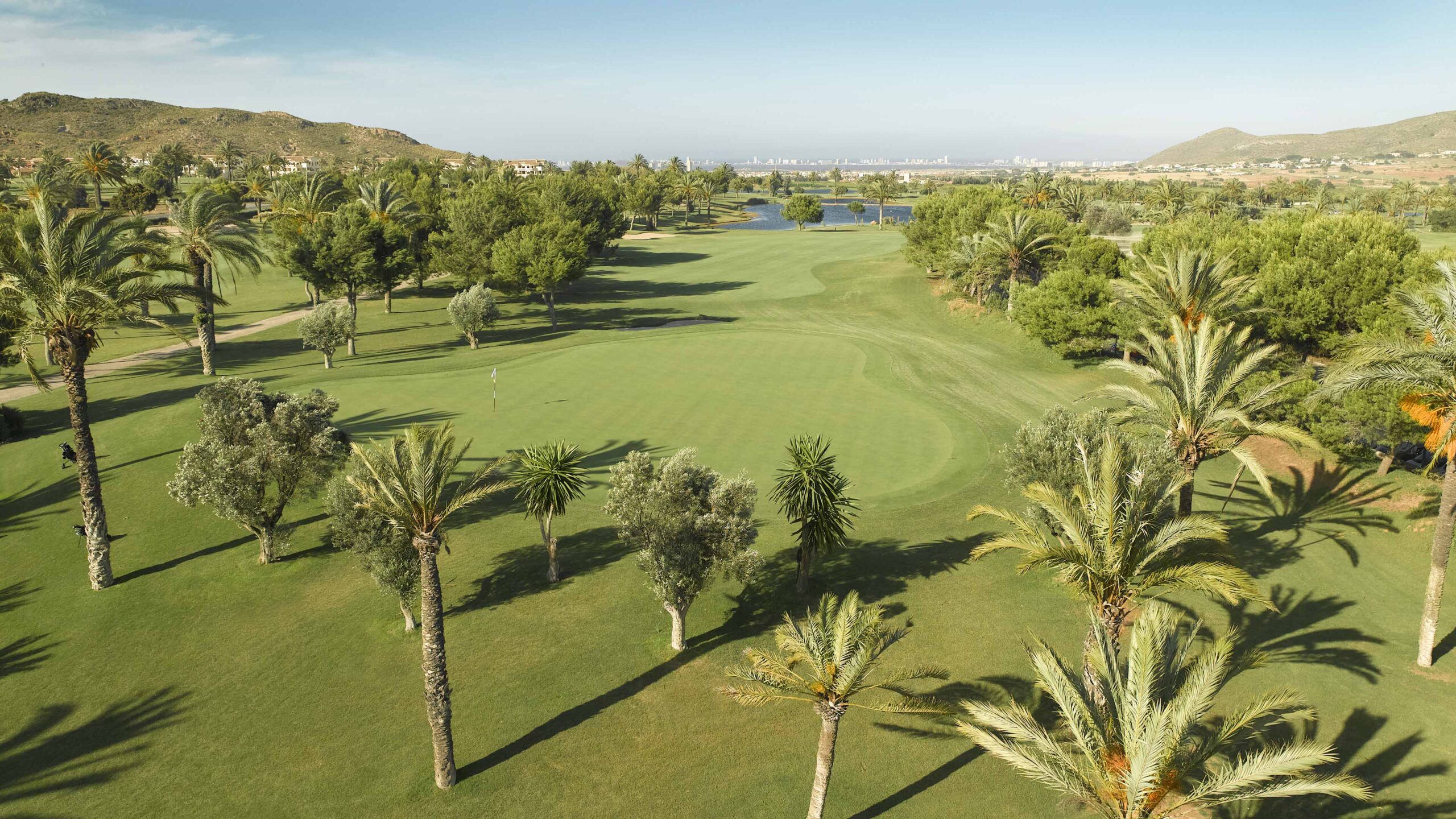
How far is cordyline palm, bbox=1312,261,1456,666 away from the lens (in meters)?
20.1

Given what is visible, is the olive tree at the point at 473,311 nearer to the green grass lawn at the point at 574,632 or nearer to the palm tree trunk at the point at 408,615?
the green grass lawn at the point at 574,632

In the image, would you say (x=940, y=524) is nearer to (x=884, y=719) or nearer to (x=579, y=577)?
(x=884, y=719)

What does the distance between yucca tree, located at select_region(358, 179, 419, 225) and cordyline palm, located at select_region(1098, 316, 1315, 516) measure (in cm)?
6335

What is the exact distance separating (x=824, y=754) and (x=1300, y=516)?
→ 89.3 ft

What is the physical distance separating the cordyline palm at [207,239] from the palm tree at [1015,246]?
5409cm

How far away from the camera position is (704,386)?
4550 centimetres

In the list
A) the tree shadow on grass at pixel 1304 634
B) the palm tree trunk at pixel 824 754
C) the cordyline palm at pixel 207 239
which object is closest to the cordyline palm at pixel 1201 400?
the tree shadow on grass at pixel 1304 634

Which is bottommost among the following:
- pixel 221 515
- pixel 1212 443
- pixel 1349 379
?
pixel 221 515

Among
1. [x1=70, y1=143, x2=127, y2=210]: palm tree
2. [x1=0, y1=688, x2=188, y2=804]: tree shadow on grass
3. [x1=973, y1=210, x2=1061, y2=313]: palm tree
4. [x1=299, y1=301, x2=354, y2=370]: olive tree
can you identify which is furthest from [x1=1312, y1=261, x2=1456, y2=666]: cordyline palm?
[x1=70, y1=143, x2=127, y2=210]: palm tree

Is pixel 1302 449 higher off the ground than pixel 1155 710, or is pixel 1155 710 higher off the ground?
pixel 1155 710

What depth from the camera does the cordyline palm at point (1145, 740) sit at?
1167 centimetres

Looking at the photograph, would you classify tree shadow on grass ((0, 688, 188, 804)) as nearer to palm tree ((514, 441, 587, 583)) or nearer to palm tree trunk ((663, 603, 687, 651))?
palm tree ((514, 441, 587, 583))

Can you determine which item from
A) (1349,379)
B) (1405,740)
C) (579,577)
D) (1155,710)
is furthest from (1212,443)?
(579,577)

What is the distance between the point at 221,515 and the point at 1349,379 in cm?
3526
